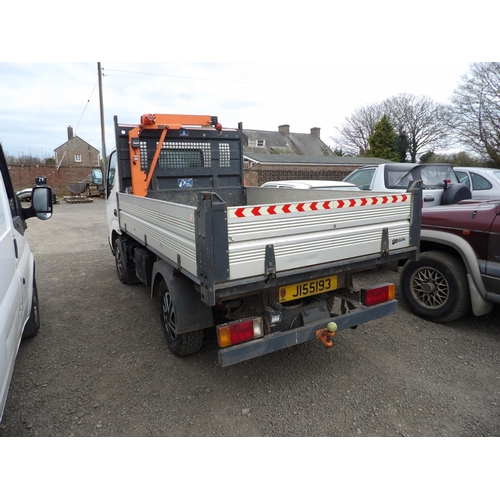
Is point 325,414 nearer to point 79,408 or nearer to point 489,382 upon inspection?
point 489,382

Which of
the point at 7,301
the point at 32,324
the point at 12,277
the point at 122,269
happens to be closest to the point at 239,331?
the point at 7,301

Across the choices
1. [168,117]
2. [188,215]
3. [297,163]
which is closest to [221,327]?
[188,215]

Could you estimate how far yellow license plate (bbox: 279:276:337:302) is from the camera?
301 centimetres

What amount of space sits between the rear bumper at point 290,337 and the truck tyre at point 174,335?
870mm

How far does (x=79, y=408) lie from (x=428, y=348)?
10.9 feet

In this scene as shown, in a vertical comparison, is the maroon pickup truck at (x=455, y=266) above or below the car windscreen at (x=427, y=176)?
below

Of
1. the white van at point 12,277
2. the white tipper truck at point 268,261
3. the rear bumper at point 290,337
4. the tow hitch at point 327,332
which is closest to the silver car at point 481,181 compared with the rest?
the white tipper truck at point 268,261

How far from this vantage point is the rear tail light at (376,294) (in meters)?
3.30

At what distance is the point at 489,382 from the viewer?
317cm

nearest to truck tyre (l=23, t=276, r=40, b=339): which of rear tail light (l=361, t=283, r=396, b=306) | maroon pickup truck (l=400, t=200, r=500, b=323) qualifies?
rear tail light (l=361, t=283, r=396, b=306)

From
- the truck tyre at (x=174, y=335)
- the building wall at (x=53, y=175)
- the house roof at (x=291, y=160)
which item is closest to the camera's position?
the truck tyre at (x=174, y=335)

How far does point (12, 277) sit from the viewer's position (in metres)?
2.67

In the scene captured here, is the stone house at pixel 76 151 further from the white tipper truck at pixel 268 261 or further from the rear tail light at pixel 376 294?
the rear tail light at pixel 376 294

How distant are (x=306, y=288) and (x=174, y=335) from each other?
1411 millimetres
